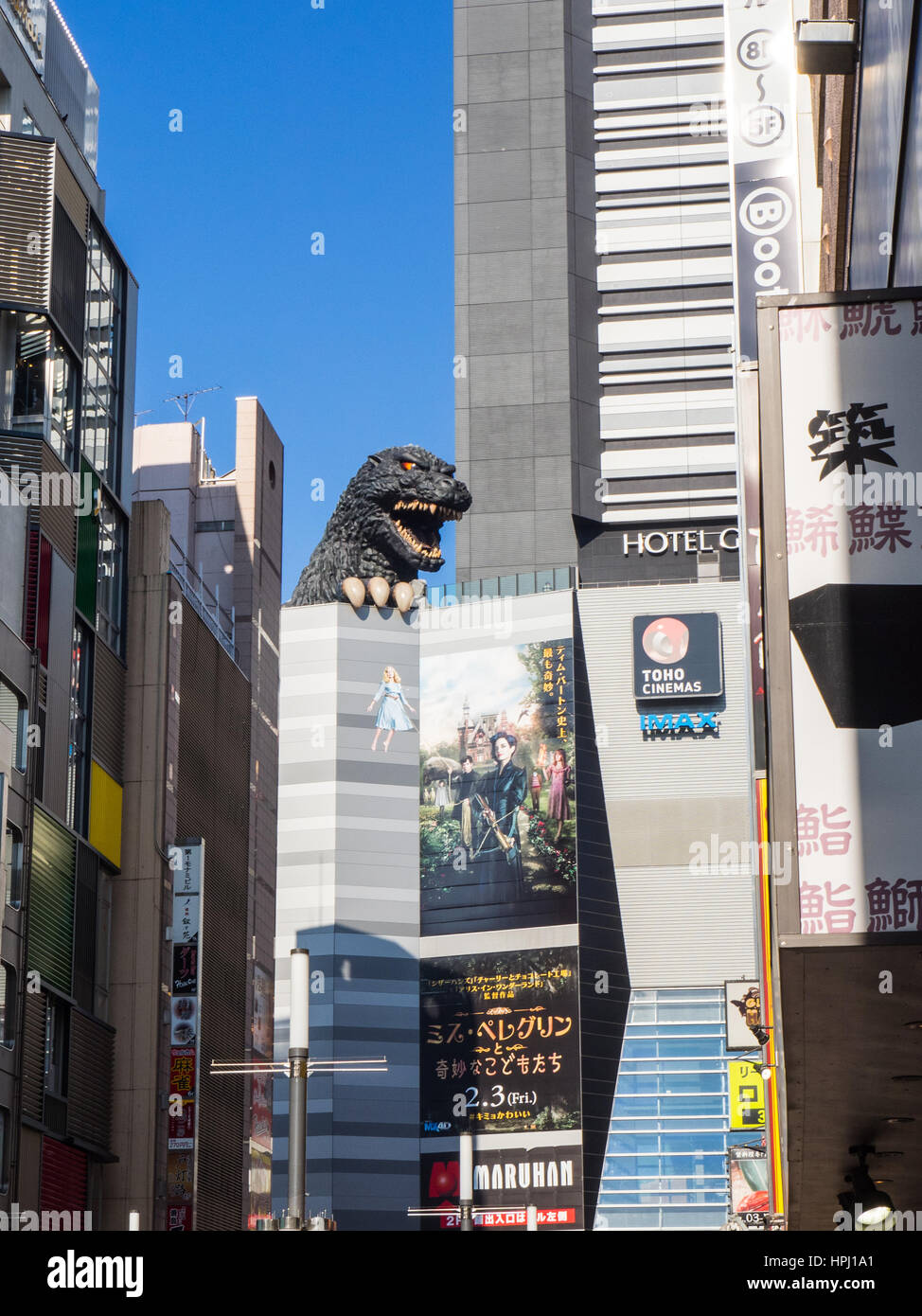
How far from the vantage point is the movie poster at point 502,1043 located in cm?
10144

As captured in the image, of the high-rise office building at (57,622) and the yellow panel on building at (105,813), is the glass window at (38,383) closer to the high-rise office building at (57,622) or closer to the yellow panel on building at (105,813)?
the high-rise office building at (57,622)

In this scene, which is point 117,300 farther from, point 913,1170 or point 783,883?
point 783,883

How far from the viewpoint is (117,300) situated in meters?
51.1

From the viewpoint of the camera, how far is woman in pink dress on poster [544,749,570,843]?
351 ft

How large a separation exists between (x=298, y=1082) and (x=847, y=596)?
12156mm

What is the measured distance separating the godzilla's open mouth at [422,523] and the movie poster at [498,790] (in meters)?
18.7

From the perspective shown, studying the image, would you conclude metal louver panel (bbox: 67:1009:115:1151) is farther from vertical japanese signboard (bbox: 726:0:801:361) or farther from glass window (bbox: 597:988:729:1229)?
glass window (bbox: 597:988:729:1229)

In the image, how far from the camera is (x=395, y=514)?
305 ft

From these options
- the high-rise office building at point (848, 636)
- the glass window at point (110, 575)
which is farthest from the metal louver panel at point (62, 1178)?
the high-rise office building at point (848, 636)

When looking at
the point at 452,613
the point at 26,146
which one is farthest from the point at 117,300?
the point at 452,613

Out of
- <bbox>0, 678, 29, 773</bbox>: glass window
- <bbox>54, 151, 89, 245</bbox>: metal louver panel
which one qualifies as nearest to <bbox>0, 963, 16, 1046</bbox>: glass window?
<bbox>0, 678, 29, 773</bbox>: glass window

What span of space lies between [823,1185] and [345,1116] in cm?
9150
